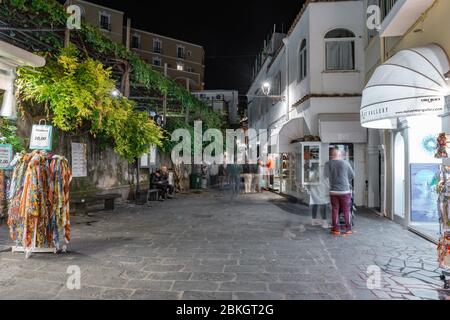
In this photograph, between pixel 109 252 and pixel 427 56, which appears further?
pixel 427 56

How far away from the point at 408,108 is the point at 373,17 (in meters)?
6.98

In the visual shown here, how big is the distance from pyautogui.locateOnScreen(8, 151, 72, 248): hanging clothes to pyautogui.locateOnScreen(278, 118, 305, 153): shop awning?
36.0 feet

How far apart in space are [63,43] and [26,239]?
7608 mm

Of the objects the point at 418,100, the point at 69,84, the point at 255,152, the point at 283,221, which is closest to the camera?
the point at 418,100

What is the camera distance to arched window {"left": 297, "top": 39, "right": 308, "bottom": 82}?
15648 millimetres

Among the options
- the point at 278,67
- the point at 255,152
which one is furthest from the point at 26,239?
the point at 255,152

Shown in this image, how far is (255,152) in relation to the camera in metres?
31.5

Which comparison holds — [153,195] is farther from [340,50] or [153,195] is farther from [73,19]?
[340,50]

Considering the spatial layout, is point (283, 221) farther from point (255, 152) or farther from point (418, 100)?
point (255, 152)

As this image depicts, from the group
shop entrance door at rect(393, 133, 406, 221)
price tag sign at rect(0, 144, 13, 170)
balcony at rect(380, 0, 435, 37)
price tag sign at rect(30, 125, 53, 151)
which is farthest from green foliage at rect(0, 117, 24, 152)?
shop entrance door at rect(393, 133, 406, 221)

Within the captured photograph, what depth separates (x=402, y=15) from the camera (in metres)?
8.61

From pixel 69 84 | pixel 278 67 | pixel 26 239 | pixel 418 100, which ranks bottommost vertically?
pixel 26 239

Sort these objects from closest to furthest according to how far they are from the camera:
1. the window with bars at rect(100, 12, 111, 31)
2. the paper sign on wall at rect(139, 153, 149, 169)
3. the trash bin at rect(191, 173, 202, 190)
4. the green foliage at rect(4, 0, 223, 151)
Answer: the green foliage at rect(4, 0, 223, 151)
the paper sign on wall at rect(139, 153, 149, 169)
the trash bin at rect(191, 173, 202, 190)
the window with bars at rect(100, 12, 111, 31)

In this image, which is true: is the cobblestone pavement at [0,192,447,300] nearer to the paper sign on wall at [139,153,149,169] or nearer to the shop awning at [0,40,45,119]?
the shop awning at [0,40,45,119]
